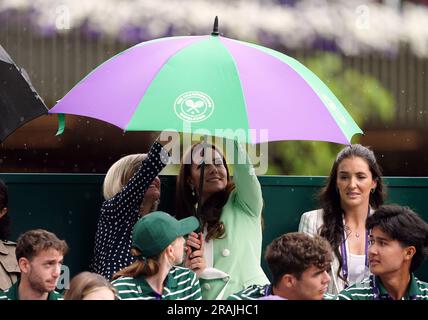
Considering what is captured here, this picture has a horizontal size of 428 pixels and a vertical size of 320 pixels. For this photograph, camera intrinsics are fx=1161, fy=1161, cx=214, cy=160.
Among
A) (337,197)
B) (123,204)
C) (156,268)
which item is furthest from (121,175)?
(337,197)

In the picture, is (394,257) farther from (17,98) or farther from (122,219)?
(17,98)

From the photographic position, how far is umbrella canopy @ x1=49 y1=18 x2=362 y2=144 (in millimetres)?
4996

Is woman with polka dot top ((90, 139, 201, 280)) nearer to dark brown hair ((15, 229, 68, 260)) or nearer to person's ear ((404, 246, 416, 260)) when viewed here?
dark brown hair ((15, 229, 68, 260))

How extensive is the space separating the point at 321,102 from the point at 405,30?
3.31 meters

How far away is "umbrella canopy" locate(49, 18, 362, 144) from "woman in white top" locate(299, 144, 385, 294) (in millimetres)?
676

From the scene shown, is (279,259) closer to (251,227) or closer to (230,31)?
(251,227)

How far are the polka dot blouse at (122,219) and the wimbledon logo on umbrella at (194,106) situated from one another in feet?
1.59

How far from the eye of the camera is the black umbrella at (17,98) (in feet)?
18.9

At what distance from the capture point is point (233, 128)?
4969 mm

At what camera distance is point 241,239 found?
5.70 m

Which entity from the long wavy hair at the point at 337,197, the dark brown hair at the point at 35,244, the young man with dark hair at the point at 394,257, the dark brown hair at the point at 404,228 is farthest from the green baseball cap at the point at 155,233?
the long wavy hair at the point at 337,197

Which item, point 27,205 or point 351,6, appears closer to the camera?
point 27,205
